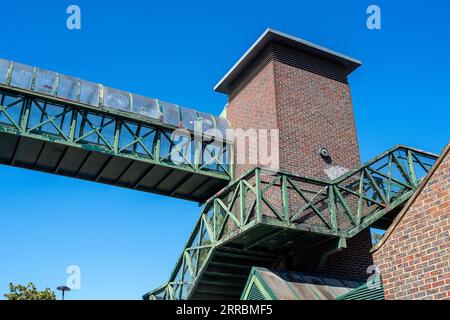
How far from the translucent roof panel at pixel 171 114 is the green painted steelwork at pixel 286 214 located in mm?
3743

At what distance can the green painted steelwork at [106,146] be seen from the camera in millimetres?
14555

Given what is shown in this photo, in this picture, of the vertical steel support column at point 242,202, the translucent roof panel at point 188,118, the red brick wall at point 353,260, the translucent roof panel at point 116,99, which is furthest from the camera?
the translucent roof panel at point 188,118

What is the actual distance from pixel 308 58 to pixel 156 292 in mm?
9596

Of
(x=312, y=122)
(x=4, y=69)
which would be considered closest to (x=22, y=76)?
(x=4, y=69)

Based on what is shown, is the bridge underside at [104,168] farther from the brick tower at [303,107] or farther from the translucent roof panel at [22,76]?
the brick tower at [303,107]

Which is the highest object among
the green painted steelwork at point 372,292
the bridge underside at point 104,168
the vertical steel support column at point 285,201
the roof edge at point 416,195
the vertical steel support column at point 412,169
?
the bridge underside at point 104,168

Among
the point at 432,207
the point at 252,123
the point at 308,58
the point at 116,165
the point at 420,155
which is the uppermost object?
the point at 308,58

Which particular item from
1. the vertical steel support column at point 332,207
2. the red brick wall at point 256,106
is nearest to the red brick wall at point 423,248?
the vertical steel support column at point 332,207

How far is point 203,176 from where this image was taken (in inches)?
651

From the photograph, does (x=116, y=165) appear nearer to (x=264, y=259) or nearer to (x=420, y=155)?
(x=264, y=259)

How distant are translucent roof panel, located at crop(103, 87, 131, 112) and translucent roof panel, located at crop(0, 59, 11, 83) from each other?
3004 mm

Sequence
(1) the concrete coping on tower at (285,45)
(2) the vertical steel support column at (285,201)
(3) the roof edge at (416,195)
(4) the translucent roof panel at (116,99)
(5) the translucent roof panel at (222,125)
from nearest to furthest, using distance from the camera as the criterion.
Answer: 1. (3) the roof edge at (416,195)
2. (2) the vertical steel support column at (285,201)
3. (4) the translucent roof panel at (116,99)
4. (1) the concrete coping on tower at (285,45)
5. (5) the translucent roof panel at (222,125)

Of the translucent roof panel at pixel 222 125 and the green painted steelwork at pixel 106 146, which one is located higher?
the translucent roof panel at pixel 222 125

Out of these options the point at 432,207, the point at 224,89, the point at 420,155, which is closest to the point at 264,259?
the point at 420,155
